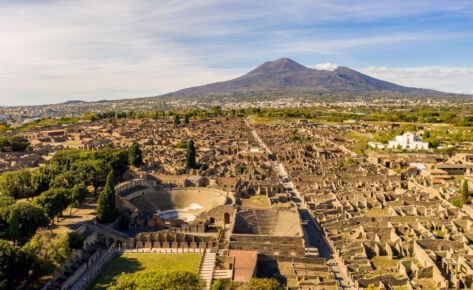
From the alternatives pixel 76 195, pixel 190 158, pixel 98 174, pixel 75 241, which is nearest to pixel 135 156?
pixel 190 158

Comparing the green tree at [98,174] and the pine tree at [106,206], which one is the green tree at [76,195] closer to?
the pine tree at [106,206]

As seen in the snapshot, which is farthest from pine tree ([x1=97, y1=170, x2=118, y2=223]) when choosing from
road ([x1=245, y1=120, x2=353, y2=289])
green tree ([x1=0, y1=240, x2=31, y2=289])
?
road ([x1=245, y1=120, x2=353, y2=289])

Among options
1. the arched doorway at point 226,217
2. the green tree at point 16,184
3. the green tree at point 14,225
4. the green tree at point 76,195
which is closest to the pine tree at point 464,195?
the arched doorway at point 226,217

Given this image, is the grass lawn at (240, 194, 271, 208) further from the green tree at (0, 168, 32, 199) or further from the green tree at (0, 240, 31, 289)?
the green tree at (0, 168, 32, 199)

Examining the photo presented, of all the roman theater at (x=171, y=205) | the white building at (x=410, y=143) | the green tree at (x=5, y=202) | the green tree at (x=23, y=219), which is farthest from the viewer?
the white building at (x=410, y=143)

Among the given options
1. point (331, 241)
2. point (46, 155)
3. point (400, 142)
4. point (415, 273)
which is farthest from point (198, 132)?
point (415, 273)

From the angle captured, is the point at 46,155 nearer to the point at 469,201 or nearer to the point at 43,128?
the point at 43,128

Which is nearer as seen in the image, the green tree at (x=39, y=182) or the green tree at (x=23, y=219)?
the green tree at (x=23, y=219)
